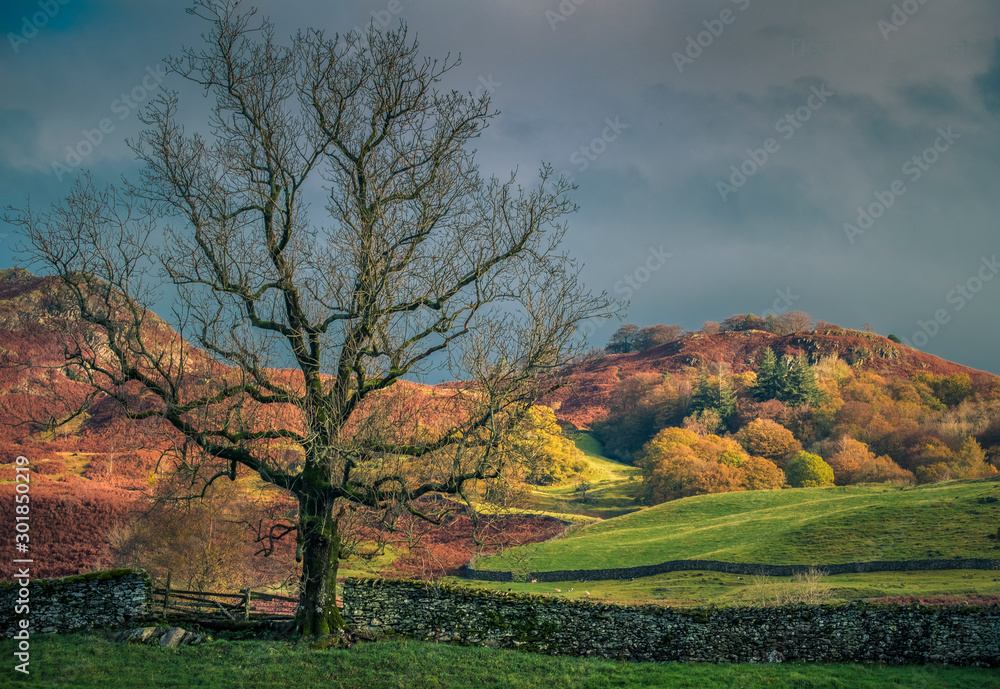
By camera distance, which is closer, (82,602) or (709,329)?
(82,602)

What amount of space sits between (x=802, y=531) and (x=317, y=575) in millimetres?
30544

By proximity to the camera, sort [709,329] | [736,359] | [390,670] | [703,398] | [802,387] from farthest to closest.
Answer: [709,329], [736,359], [703,398], [802,387], [390,670]

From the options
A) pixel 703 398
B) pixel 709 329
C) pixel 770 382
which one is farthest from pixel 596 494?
pixel 709 329

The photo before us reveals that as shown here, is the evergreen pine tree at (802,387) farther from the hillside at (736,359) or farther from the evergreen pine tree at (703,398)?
the hillside at (736,359)

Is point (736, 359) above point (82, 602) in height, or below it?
above

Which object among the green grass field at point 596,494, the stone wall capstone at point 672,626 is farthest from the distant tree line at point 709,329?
the stone wall capstone at point 672,626

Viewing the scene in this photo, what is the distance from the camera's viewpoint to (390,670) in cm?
1105

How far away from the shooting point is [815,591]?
2033 cm

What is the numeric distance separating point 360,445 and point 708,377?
81873mm

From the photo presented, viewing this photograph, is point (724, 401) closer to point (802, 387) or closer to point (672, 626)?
point (802, 387)

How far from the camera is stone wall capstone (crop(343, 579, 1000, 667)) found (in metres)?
13.8

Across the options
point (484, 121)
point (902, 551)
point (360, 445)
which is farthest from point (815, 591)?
point (484, 121)

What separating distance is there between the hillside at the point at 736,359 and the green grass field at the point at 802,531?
167 feet

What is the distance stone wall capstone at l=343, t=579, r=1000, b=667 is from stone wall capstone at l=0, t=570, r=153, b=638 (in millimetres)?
4565
